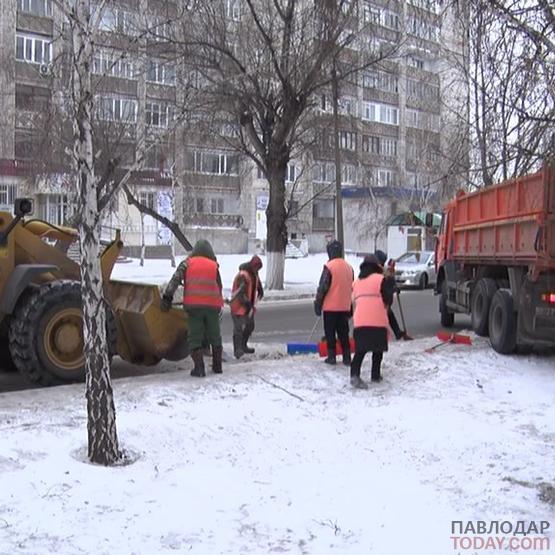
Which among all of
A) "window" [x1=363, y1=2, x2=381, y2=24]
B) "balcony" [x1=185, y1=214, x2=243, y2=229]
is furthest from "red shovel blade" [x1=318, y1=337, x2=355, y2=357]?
"balcony" [x1=185, y1=214, x2=243, y2=229]

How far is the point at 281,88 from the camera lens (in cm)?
2097

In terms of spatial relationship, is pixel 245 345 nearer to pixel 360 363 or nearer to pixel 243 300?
pixel 243 300

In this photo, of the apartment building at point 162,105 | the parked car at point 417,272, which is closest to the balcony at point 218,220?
the apartment building at point 162,105

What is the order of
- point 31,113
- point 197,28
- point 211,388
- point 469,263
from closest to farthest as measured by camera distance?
1. point 211,388
2. point 469,263
3. point 197,28
4. point 31,113

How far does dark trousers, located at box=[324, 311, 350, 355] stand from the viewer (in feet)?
28.8

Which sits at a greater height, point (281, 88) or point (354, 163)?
point (281, 88)

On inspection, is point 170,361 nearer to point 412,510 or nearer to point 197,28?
point 412,510

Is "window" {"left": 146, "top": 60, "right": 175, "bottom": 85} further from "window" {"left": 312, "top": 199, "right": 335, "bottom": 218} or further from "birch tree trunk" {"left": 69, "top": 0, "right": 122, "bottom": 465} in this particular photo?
"window" {"left": 312, "top": 199, "right": 335, "bottom": 218}

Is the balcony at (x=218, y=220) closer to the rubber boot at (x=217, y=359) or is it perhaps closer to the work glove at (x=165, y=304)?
the work glove at (x=165, y=304)

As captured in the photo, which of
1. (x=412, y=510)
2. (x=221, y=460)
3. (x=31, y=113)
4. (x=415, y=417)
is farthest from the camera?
(x=31, y=113)

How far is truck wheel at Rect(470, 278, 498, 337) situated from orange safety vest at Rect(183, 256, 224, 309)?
17.2 feet

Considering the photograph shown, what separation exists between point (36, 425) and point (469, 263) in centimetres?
918

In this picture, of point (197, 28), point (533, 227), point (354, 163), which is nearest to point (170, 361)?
point (533, 227)

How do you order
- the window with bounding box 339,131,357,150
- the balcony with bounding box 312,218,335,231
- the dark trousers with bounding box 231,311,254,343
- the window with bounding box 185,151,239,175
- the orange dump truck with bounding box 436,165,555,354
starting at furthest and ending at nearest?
the balcony with bounding box 312,218,335,231 < the window with bounding box 185,151,239,175 < the window with bounding box 339,131,357,150 < the dark trousers with bounding box 231,311,254,343 < the orange dump truck with bounding box 436,165,555,354
